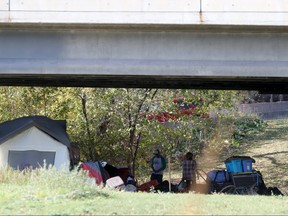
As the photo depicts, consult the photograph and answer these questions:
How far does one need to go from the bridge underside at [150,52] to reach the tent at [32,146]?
2.60 metres

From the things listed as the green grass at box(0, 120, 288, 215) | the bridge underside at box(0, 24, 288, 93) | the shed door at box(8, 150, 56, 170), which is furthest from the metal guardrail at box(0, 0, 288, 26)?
the shed door at box(8, 150, 56, 170)

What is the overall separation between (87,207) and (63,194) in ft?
4.23

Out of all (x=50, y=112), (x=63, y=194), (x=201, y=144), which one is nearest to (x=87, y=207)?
(x=63, y=194)

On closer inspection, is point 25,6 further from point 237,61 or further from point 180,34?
point 237,61

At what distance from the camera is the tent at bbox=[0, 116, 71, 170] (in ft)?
58.1

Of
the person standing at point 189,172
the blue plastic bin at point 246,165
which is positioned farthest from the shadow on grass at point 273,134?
the blue plastic bin at point 246,165

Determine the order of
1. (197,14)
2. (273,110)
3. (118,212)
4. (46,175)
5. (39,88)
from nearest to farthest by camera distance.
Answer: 1. (118,212)
2. (46,175)
3. (197,14)
4. (39,88)
5. (273,110)

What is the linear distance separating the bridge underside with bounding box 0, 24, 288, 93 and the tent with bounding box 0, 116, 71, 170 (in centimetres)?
260

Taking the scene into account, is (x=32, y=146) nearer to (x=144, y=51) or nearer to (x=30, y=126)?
(x=30, y=126)

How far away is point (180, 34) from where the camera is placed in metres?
15.9

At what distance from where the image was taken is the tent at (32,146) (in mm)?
17703

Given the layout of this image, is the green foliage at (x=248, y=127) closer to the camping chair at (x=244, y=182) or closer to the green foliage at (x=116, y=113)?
the green foliage at (x=116, y=113)

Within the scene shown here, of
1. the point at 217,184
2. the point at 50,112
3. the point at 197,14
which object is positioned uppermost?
the point at 197,14

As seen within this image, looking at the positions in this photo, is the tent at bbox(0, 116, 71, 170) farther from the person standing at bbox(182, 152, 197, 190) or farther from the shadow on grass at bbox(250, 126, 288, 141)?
the shadow on grass at bbox(250, 126, 288, 141)
